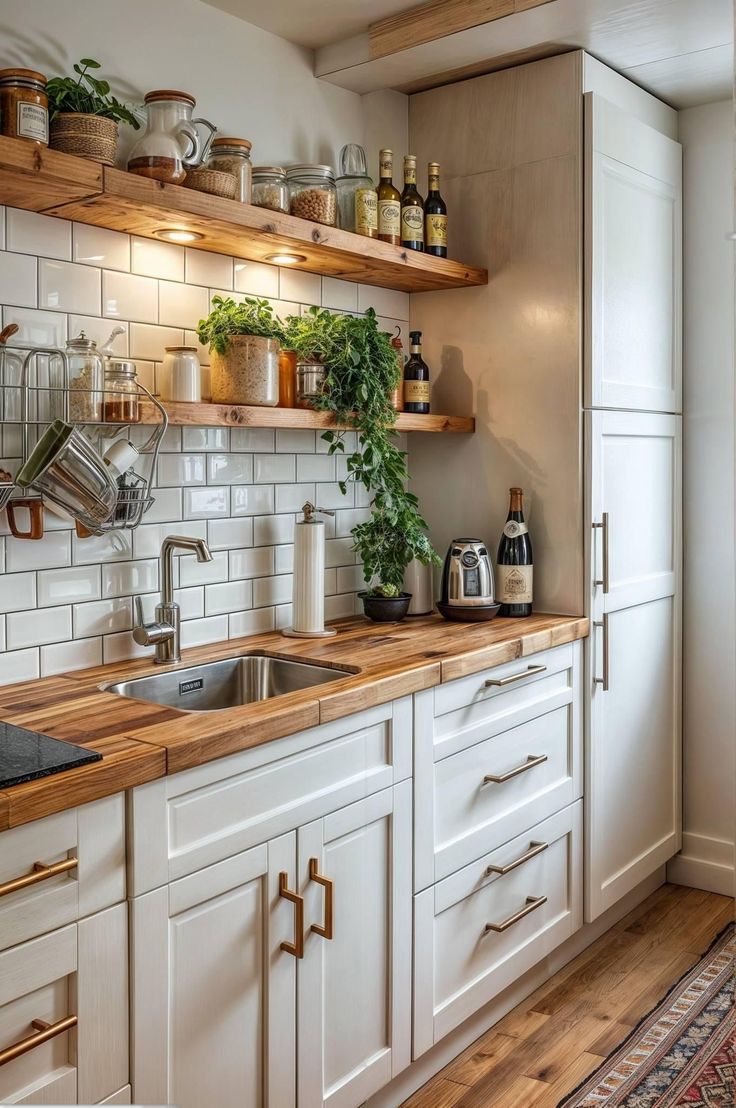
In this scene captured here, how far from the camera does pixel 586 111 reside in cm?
272

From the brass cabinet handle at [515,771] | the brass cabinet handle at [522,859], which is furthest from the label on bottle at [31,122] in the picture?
the brass cabinet handle at [522,859]

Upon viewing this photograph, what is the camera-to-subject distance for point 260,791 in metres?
1.79

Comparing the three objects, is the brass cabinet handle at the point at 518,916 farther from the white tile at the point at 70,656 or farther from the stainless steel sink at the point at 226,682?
the white tile at the point at 70,656

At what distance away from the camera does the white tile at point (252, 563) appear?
2547mm

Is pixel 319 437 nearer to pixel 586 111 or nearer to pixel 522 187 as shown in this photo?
pixel 522 187

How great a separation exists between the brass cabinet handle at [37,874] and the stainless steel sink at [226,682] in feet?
2.05

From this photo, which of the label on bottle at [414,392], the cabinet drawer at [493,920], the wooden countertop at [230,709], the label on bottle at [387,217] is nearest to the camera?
the wooden countertop at [230,709]

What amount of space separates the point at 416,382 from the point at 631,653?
3.40ft

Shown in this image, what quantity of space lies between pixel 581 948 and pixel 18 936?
1995 mm

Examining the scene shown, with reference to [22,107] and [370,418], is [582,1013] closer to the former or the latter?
Answer: [370,418]

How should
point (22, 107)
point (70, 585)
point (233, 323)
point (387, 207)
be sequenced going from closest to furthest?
point (22, 107), point (70, 585), point (233, 323), point (387, 207)

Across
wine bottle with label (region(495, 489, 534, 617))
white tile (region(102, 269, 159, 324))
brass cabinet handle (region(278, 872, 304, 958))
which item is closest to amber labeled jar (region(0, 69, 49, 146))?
white tile (region(102, 269, 159, 324))

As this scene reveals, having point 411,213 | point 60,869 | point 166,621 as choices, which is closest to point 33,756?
point 60,869

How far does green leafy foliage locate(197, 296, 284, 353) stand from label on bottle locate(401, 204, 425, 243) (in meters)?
0.55
